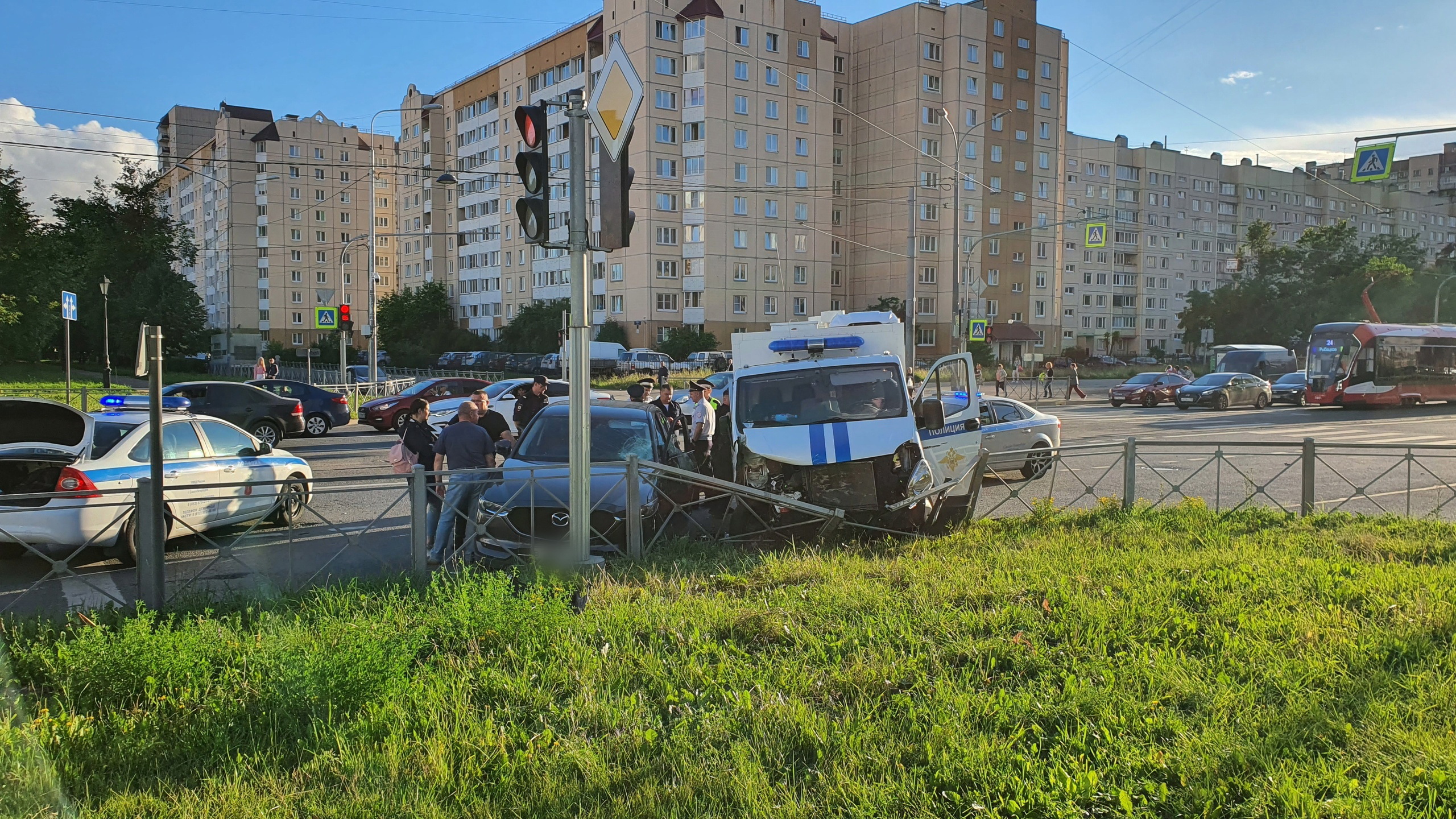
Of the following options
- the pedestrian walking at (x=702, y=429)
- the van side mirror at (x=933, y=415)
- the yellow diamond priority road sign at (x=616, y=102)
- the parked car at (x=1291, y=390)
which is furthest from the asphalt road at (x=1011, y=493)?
the parked car at (x=1291, y=390)

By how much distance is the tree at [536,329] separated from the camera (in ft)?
216

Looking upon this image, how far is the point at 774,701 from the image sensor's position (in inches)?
185

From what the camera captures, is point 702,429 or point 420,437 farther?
point 702,429

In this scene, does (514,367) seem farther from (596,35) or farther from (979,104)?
(979,104)

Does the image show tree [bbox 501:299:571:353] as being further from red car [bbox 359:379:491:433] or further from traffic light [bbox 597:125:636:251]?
traffic light [bbox 597:125:636:251]

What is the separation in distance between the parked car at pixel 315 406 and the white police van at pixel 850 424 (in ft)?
45.4

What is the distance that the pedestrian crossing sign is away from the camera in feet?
58.1

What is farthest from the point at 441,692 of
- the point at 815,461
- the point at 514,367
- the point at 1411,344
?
the point at 514,367

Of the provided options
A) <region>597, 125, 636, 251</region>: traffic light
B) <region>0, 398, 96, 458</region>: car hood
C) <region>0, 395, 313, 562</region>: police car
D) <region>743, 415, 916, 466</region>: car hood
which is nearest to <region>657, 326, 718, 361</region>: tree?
<region>0, 395, 313, 562</region>: police car

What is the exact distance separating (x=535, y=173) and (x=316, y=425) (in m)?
17.5

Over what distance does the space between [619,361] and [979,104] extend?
3504 centimetres

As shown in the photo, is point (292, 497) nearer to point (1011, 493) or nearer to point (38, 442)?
point (38, 442)

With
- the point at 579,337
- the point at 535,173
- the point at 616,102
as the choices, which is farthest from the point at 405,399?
the point at 616,102

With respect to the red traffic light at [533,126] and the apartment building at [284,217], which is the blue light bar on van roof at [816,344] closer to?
the red traffic light at [533,126]
